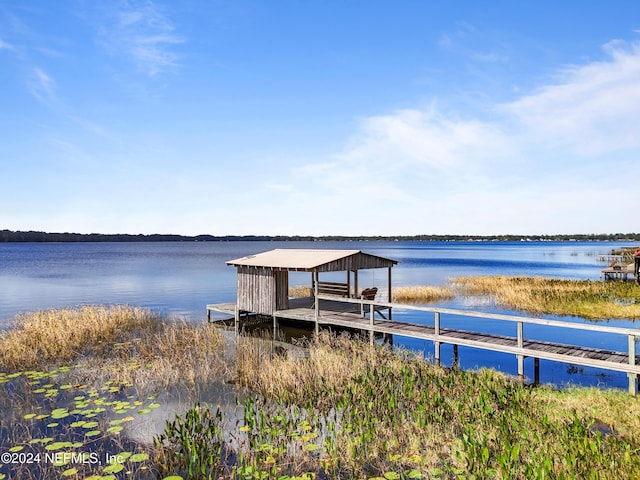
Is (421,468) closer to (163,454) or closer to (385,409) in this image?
(385,409)

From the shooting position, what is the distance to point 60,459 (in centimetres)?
809

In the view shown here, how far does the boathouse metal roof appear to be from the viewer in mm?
19469

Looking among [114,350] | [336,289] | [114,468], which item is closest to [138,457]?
[114,468]

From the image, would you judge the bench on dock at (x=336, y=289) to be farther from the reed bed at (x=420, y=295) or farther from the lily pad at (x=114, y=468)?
the lily pad at (x=114, y=468)

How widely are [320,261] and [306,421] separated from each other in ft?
34.3

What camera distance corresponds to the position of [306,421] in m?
9.59

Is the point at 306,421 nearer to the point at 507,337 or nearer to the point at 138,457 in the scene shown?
the point at 138,457

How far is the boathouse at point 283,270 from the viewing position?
1977 centimetres

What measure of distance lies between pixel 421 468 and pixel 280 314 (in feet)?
44.9

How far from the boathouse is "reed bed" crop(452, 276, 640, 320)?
1239 cm

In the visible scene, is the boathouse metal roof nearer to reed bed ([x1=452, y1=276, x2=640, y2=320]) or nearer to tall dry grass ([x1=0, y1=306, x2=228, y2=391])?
tall dry grass ([x1=0, y1=306, x2=228, y2=391])

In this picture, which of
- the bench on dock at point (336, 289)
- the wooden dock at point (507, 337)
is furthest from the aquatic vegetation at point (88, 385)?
the bench on dock at point (336, 289)

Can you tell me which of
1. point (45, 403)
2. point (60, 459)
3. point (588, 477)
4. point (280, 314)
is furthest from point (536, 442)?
point (280, 314)

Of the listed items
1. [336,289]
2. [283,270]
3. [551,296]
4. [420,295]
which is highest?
[283,270]
